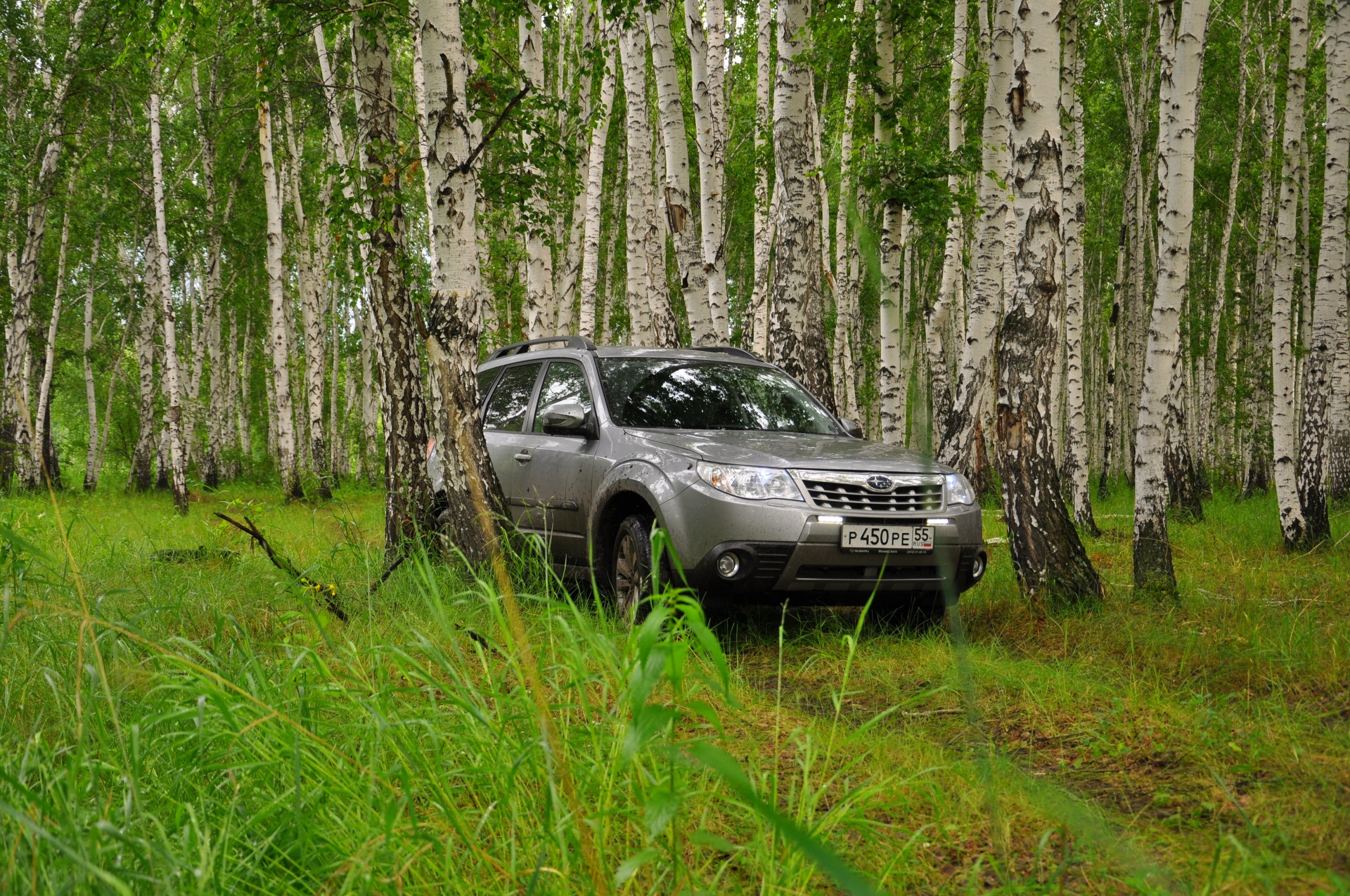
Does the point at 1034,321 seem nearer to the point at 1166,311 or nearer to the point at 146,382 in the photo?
the point at 1166,311

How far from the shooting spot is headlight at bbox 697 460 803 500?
481 centimetres

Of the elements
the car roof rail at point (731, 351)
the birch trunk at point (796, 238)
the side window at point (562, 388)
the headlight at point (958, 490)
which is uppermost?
the birch trunk at point (796, 238)

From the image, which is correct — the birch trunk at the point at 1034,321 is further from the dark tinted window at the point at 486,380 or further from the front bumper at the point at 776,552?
the dark tinted window at the point at 486,380

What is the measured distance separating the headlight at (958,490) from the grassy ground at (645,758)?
816 mm

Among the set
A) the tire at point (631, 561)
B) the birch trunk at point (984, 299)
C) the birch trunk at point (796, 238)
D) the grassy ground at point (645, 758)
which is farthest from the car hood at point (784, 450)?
the birch trunk at point (984, 299)

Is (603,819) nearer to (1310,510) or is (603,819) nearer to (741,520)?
(741,520)

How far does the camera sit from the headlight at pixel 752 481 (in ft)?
15.8

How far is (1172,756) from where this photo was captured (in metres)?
3.26

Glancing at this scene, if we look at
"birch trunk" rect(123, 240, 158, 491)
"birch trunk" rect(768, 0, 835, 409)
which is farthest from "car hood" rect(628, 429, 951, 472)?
"birch trunk" rect(123, 240, 158, 491)

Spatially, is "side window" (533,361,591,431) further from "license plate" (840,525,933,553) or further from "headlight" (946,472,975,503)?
"headlight" (946,472,975,503)

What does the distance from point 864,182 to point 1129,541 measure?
4.52 metres

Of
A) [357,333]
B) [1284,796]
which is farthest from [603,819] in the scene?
[357,333]

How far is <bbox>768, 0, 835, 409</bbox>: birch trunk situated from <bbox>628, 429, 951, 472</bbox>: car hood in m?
2.99

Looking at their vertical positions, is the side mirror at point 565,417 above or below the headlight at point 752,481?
above
